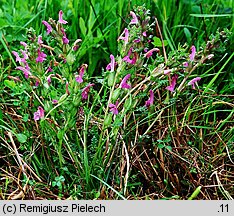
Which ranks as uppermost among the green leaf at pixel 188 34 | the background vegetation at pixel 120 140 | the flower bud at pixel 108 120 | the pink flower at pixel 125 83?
the pink flower at pixel 125 83

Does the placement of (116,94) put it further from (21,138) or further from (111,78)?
(21,138)

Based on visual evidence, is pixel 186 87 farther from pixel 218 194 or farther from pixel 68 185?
pixel 68 185

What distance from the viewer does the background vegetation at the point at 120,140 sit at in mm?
1712

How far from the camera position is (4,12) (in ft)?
7.89

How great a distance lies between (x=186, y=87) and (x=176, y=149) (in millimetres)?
226

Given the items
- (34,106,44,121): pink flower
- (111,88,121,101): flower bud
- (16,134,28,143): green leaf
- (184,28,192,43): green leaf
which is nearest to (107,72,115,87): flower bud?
(111,88,121,101): flower bud

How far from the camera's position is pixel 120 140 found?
5.90 feet

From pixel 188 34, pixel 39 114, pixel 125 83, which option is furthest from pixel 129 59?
pixel 188 34

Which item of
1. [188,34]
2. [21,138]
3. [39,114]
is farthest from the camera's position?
[188,34]

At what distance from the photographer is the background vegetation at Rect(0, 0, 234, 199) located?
171 centimetres

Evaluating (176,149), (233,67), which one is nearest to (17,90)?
(176,149)

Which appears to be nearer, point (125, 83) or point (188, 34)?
point (125, 83)

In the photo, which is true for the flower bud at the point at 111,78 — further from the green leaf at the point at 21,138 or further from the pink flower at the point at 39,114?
the green leaf at the point at 21,138

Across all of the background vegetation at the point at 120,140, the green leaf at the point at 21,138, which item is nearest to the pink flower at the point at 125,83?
the background vegetation at the point at 120,140
